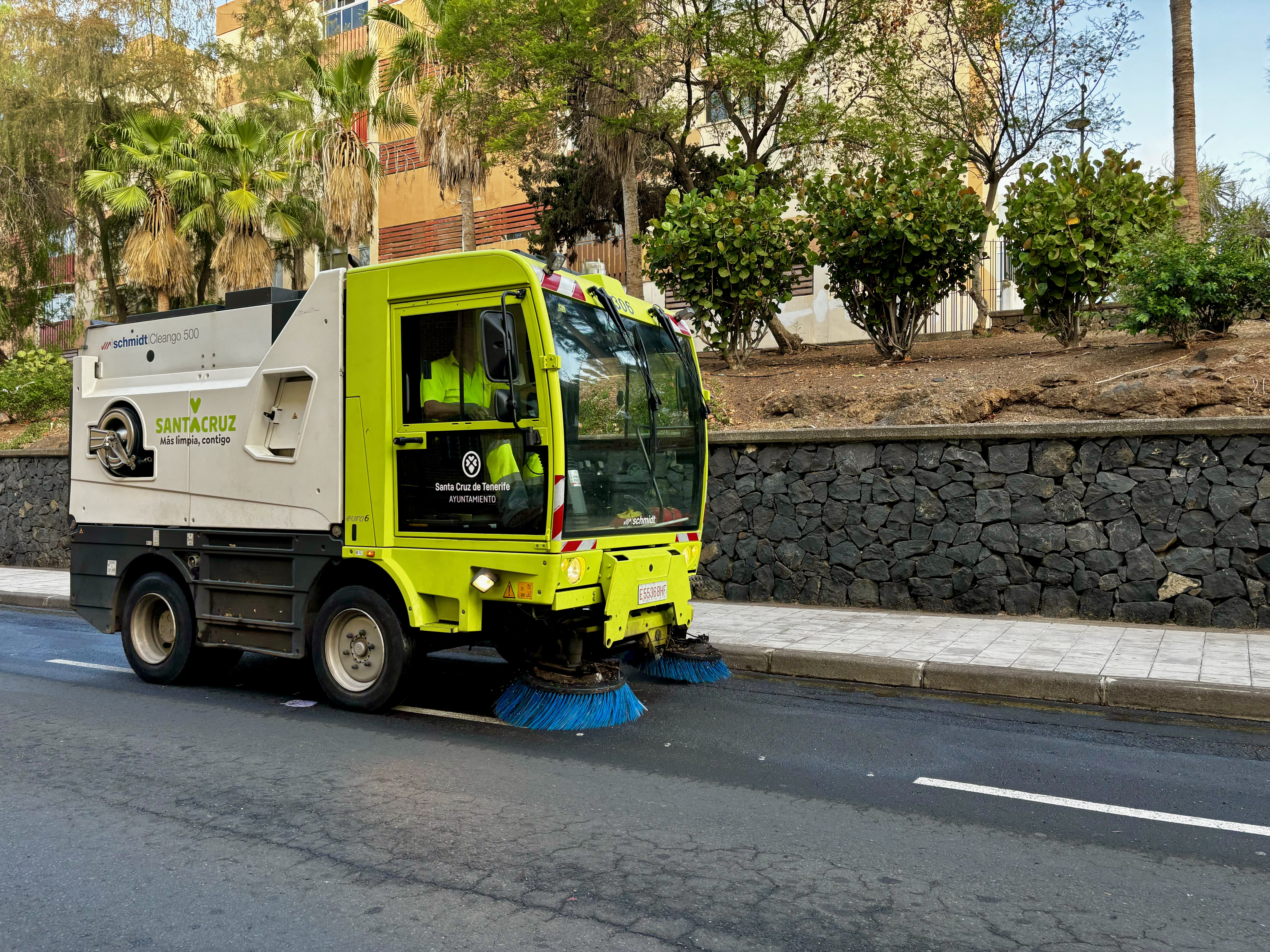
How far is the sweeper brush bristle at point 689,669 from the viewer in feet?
25.3

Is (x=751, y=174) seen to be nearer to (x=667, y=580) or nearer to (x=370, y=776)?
(x=667, y=580)

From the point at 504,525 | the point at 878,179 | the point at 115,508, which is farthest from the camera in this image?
the point at 878,179

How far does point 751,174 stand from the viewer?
48.0 feet

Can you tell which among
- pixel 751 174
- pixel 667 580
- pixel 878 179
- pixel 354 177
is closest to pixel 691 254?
pixel 751 174

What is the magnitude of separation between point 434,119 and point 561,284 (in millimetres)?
16275

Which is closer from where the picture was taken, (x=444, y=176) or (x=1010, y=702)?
(x=1010, y=702)

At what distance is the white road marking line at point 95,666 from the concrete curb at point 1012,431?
628 centimetres

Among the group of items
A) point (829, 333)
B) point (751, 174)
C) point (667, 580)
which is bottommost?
point (667, 580)

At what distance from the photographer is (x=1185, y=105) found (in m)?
14.1

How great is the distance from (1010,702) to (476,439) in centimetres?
416

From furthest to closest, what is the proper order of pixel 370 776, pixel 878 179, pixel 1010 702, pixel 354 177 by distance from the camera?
pixel 354 177
pixel 878 179
pixel 1010 702
pixel 370 776

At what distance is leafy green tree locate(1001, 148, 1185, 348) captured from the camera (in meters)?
12.2

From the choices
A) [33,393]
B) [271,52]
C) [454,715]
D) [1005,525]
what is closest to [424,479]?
[454,715]

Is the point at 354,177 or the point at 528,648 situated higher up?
the point at 354,177
